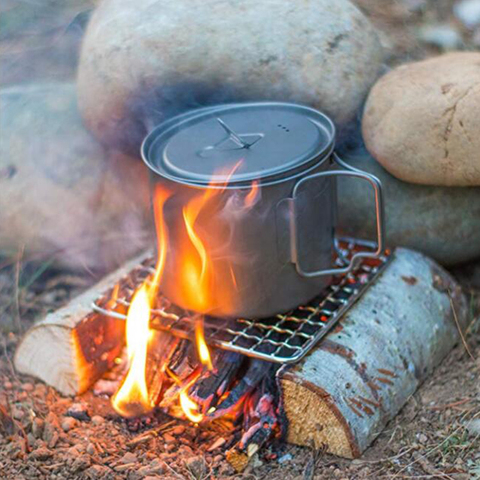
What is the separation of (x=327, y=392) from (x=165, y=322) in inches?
24.7

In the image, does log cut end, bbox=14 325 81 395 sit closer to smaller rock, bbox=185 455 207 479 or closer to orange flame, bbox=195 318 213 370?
orange flame, bbox=195 318 213 370

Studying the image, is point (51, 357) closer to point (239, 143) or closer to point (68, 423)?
point (68, 423)

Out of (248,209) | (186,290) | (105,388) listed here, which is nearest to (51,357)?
(105,388)

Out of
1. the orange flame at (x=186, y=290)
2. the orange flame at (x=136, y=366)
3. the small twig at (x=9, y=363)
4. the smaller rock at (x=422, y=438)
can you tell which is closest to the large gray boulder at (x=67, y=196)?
the small twig at (x=9, y=363)

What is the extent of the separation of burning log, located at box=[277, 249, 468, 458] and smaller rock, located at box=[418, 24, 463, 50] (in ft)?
6.86

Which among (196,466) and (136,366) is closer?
(196,466)

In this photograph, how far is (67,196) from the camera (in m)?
3.26

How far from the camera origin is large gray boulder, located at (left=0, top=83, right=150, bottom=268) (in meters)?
3.25

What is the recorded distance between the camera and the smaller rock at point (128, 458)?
2.29m

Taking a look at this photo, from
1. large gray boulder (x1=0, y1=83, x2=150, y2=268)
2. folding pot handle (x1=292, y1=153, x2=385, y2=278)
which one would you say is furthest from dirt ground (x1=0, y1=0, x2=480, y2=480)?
folding pot handle (x1=292, y1=153, x2=385, y2=278)

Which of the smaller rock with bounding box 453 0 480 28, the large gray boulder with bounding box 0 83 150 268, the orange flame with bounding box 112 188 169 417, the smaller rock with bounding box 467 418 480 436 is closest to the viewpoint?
the smaller rock with bounding box 467 418 480 436

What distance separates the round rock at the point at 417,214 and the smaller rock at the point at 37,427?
1385 millimetres

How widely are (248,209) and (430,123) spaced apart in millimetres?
830

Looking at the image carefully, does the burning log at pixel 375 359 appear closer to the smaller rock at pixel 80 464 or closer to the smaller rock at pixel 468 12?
the smaller rock at pixel 80 464
